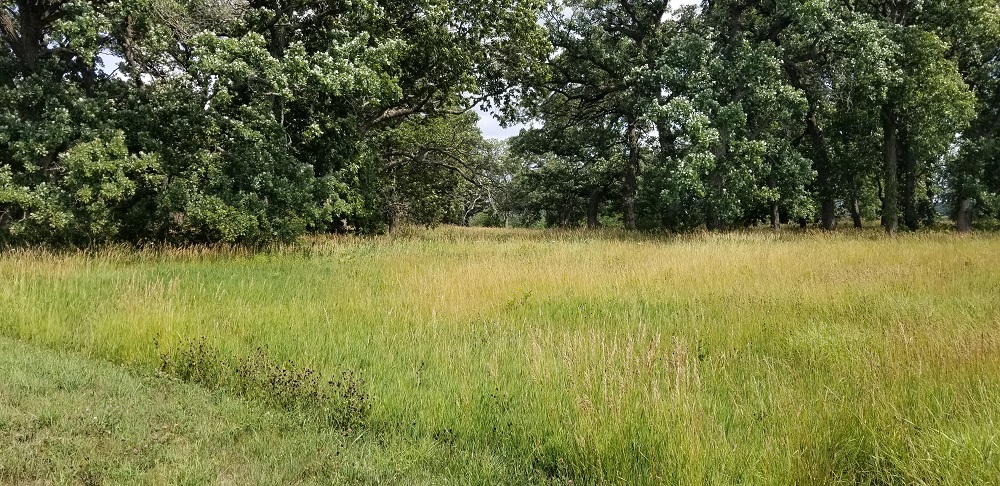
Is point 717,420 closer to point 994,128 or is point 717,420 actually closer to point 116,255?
point 116,255

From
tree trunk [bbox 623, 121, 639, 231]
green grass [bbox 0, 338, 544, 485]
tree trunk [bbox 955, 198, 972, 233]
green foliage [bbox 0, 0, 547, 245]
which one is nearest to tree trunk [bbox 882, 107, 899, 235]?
tree trunk [bbox 955, 198, 972, 233]

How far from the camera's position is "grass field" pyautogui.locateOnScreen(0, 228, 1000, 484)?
2.89 metres

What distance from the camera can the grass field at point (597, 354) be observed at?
2889mm

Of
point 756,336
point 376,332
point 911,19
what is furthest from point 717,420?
point 911,19

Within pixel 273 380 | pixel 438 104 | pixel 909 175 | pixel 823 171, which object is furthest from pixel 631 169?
pixel 273 380

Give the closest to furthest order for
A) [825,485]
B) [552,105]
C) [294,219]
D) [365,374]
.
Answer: [825,485] → [365,374] → [294,219] → [552,105]

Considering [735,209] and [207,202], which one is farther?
[735,209]

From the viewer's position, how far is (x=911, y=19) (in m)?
17.8

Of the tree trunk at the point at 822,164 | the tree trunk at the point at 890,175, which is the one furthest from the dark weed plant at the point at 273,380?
the tree trunk at the point at 822,164

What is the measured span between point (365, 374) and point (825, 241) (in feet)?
44.8

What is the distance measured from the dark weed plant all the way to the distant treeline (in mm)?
8025

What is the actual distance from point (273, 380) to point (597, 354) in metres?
2.83

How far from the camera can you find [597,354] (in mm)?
4441

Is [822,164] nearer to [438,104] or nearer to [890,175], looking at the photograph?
[890,175]
